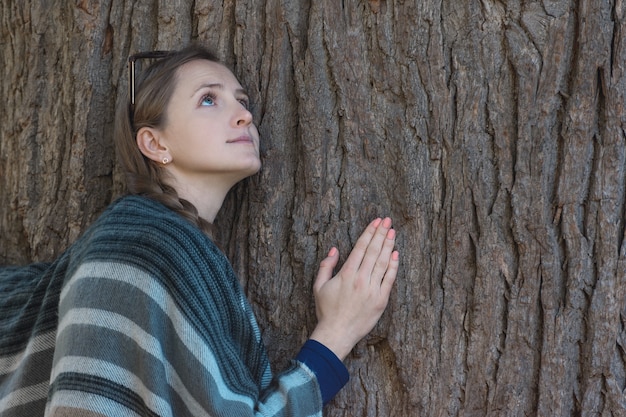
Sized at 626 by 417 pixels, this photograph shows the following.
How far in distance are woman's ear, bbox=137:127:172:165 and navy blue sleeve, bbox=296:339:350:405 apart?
2.62 ft

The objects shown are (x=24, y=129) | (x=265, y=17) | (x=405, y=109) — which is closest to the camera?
(x=405, y=109)

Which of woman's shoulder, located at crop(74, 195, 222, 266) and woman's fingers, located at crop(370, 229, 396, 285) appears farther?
woman's fingers, located at crop(370, 229, 396, 285)

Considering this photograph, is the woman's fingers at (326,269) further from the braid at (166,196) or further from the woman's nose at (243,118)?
the woman's nose at (243,118)

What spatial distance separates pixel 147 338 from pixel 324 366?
0.55 meters

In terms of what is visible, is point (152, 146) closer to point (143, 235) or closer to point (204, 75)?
point (204, 75)

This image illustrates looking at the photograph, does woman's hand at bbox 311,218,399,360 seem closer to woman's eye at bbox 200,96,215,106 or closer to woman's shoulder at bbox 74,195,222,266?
woman's shoulder at bbox 74,195,222,266

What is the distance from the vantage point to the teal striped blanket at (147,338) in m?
2.09

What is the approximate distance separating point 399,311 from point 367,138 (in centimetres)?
55

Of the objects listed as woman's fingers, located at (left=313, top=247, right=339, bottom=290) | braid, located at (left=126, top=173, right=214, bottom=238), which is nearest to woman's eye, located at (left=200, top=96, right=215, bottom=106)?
braid, located at (left=126, top=173, right=214, bottom=238)

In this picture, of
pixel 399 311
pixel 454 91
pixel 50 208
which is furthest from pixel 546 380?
pixel 50 208

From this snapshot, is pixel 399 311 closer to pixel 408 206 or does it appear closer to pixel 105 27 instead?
pixel 408 206

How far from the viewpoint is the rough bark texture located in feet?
7.39

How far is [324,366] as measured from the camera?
232 cm

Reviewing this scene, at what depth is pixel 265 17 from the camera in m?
2.62
